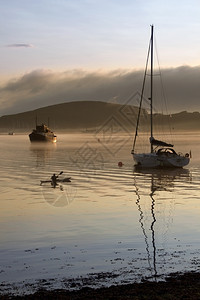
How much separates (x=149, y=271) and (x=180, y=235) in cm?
651

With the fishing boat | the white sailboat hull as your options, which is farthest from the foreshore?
the fishing boat

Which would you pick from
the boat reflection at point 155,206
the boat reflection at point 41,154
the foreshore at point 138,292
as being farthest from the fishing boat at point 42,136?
the foreshore at point 138,292

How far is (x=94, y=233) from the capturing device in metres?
23.7

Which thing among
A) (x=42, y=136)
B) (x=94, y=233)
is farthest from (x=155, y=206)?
(x=42, y=136)

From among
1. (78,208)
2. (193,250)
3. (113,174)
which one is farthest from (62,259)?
(113,174)

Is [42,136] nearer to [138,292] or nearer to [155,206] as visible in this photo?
[155,206]

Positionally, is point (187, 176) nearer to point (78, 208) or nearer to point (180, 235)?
point (78, 208)

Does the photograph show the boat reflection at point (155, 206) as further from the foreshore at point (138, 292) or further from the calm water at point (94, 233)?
the foreshore at point (138, 292)

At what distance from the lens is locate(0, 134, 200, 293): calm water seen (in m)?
17.0

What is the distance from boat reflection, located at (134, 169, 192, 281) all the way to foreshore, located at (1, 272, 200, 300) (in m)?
1.22

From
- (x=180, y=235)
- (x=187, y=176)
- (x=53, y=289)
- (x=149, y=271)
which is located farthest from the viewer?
(x=187, y=176)

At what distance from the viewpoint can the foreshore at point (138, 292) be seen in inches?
541

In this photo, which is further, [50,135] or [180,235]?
[50,135]

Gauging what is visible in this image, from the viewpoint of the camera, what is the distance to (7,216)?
2800 centimetres
